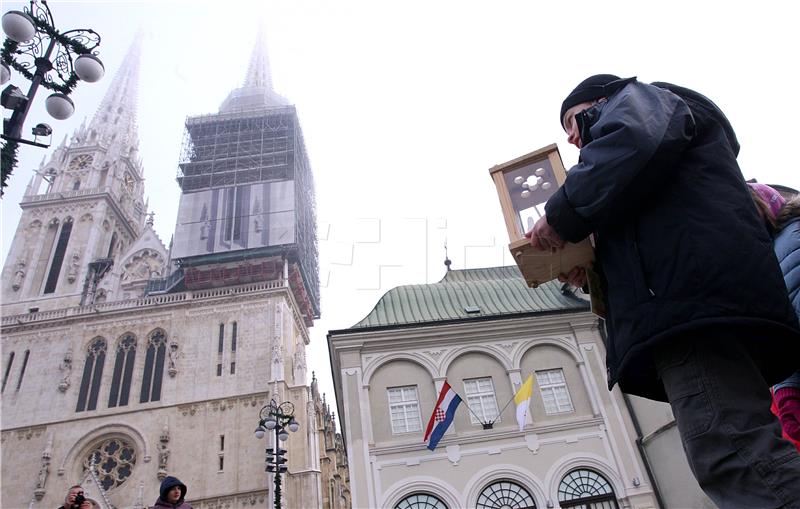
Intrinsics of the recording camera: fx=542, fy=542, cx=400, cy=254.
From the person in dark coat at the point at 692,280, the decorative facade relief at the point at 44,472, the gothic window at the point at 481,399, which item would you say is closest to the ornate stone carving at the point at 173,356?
the decorative facade relief at the point at 44,472

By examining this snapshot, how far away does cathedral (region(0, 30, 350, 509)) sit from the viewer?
32.8m

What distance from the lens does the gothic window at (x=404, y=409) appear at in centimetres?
1592

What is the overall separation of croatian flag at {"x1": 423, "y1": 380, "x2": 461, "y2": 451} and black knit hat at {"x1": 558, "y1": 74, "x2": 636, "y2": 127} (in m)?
12.8

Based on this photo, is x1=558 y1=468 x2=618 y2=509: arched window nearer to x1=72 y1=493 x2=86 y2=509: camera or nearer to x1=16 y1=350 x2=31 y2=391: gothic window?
x1=72 y1=493 x2=86 y2=509: camera

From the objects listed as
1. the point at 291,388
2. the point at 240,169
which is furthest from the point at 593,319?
the point at 240,169

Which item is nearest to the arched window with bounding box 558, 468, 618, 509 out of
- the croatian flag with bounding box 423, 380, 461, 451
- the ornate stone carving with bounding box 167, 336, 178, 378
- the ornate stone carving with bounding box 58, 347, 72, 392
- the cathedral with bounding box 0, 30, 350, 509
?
the croatian flag with bounding box 423, 380, 461, 451

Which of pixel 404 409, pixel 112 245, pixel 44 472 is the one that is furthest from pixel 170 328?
pixel 404 409

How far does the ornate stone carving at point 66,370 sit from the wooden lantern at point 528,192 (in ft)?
131

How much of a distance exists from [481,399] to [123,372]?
29202 millimetres

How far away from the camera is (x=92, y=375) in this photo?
36.4 meters

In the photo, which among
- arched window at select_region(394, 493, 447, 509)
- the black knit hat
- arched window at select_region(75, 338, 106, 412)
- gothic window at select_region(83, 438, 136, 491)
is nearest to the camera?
the black knit hat

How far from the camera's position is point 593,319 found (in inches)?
702

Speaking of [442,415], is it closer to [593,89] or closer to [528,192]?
[528,192]

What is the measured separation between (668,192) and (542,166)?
174 centimetres
